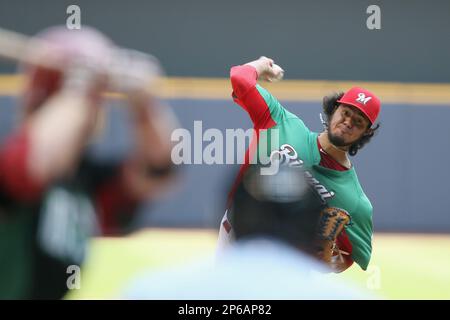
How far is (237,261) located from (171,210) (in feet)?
2.27

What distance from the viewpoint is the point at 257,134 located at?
1.75 m

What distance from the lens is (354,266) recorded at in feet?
6.09

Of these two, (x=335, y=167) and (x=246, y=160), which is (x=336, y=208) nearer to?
(x=335, y=167)

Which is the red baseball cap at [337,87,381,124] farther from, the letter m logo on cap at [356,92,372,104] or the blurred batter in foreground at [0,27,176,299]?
the blurred batter in foreground at [0,27,176,299]

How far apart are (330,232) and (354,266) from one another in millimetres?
221

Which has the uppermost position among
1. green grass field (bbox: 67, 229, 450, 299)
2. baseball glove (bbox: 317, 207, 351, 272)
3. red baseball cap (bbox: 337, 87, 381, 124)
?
red baseball cap (bbox: 337, 87, 381, 124)

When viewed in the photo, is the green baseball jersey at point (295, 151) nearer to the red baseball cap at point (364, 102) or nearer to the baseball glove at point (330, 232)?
the baseball glove at point (330, 232)

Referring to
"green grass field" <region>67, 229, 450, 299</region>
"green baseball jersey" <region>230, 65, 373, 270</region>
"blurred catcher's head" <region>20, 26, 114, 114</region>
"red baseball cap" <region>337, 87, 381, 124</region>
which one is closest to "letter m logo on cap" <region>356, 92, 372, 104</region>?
"red baseball cap" <region>337, 87, 381, 124</region>

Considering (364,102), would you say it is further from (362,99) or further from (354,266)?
(354,266)

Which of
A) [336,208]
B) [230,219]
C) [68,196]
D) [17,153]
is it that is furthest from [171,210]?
[17,153]

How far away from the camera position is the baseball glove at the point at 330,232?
167 centimetres

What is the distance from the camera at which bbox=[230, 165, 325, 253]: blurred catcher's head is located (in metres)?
1.63

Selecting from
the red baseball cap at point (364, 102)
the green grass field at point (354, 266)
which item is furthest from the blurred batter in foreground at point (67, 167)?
the red baseball cap at point (364, 102)

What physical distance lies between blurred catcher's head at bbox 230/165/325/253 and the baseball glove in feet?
0.07
